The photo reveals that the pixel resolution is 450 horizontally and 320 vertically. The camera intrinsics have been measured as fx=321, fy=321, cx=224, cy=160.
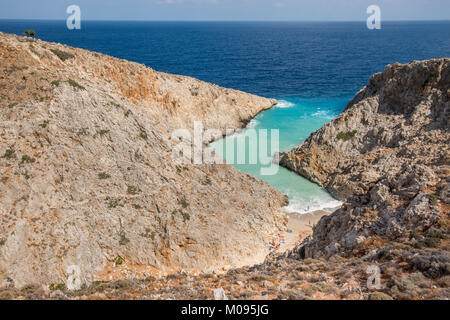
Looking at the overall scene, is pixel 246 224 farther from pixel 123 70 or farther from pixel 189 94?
pixel 189 94

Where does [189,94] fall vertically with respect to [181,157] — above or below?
above

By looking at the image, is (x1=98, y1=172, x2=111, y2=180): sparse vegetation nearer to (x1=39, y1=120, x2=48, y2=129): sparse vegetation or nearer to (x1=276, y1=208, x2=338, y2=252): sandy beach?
(x1=39, y1=120, x2=48, y2=129): sparse vegetation

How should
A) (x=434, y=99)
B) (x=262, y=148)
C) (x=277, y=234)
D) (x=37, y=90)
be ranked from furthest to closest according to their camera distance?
(x=262, y=148) < (x=434, y=99) < (x=277, y=234) < (x=37, y=90)

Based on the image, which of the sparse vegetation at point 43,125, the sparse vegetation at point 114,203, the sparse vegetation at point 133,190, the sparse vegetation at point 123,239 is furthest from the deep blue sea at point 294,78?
the sparse vegetation at point 43,125

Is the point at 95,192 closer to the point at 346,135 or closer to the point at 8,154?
the point at 8,154

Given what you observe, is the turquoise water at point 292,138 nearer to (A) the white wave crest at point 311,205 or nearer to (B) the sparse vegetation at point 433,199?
(A) the white wave crest at point 311,205

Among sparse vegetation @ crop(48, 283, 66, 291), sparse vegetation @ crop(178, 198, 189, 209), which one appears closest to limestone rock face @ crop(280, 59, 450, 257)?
sparse vegetation @ crop(178, 198, 189, 209)

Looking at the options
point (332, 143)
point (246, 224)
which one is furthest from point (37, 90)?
point (332, 143)
